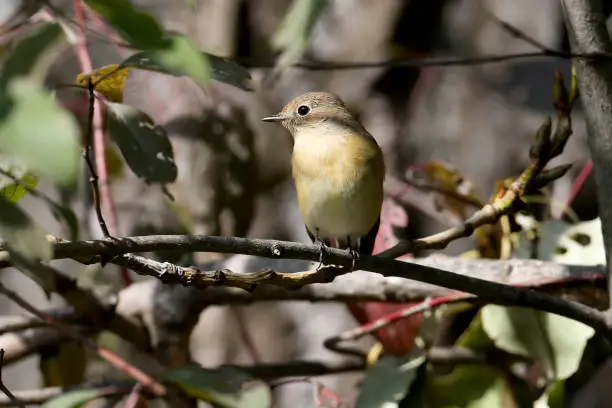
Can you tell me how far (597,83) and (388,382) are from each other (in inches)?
25.8

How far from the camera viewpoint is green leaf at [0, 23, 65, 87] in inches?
29.1

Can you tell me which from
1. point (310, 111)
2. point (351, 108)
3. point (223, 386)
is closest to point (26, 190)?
point (223, 386)

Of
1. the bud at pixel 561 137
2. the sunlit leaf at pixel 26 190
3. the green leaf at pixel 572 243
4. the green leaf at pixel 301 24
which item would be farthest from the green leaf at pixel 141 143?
the green leaf at pixel 572 243

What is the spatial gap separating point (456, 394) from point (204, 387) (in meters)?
0.59

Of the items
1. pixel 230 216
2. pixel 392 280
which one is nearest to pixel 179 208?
pixel 230 216

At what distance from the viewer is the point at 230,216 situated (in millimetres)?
2586

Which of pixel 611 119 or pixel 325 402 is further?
pixel 325 402

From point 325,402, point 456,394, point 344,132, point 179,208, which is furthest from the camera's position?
point 179,208

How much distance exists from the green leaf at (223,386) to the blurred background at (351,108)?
895 millimetres

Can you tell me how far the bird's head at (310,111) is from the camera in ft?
6.56

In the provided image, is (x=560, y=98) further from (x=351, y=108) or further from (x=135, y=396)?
(x=351, y=108)

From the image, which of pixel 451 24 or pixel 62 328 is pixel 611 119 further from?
pixel 451 24

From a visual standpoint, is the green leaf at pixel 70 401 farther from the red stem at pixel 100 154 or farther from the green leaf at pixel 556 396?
the green leaf at pixel 556 396

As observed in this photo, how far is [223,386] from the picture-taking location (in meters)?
1.40
